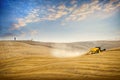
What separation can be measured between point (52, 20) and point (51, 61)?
1205mm

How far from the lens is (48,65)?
489cm

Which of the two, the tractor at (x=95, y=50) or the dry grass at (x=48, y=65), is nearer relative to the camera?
the dry grass at (x=48, y=65)

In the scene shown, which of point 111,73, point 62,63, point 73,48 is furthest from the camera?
point 73,48

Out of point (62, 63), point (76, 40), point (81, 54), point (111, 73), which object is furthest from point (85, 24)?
point (111, 73)

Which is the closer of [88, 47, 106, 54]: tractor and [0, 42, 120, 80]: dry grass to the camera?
[0, 42, 120, 80]: dry grass

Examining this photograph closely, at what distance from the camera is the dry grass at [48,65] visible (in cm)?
430

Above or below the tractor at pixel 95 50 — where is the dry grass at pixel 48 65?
below

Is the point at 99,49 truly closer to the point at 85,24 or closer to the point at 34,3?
the point at 85,24

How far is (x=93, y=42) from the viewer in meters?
4.97

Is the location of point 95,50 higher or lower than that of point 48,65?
higher

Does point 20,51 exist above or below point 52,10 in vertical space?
below

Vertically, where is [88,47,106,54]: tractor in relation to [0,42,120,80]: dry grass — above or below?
above

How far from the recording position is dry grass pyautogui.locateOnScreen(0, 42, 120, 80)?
14.1 feet

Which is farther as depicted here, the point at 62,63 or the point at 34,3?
the point at 34,3
